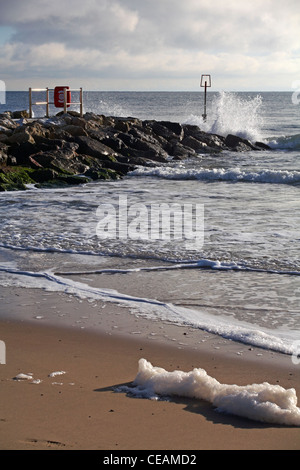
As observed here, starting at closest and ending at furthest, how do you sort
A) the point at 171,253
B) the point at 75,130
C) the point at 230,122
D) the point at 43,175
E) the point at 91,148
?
the point at 171,253 → the point at 43,175 → the point at 91,148 → the point at 75,130 → the point at 230,122

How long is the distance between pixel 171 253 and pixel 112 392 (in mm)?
4096

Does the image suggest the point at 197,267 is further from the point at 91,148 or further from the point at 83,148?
the point at 83,148

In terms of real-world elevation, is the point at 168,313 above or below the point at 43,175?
below

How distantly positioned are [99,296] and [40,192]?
350 inches

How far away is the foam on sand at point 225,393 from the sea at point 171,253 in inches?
40.6

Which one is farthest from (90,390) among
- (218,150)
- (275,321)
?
(218,150)

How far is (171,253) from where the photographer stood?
7.71 meters

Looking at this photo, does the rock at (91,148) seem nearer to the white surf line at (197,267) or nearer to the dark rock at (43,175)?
the dark rock at (43,175)

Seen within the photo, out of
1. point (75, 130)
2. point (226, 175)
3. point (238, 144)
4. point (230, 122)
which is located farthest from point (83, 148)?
point (230, 122)

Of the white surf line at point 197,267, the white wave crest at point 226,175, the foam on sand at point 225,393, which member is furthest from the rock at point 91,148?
the foam on sand at point 225,393

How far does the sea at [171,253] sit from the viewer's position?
216 inches

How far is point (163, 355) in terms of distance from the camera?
174 inches

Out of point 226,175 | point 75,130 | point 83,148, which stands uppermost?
point 75,130

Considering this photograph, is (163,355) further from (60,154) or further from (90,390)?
(60,154)
